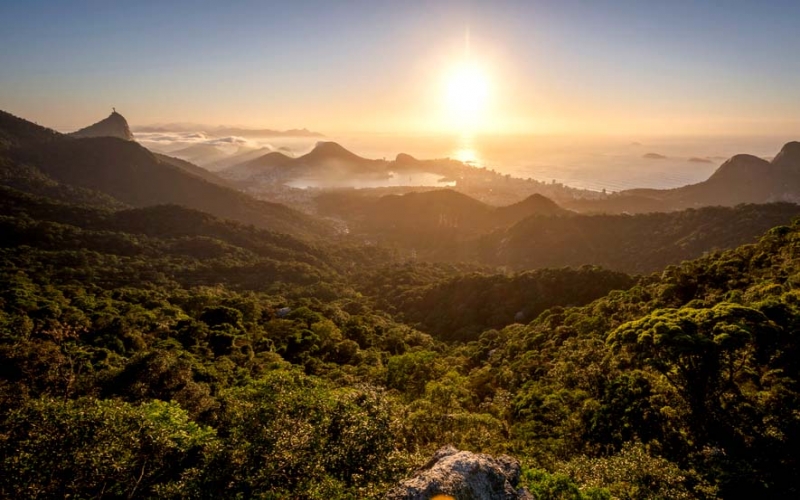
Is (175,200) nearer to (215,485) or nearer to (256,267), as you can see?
(256,267)

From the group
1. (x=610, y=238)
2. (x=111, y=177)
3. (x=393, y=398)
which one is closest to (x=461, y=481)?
(x=393, y=398)

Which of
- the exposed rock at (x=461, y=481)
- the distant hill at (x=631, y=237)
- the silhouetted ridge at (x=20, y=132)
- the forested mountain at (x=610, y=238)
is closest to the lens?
the exposed rock at (x=461, y=481)

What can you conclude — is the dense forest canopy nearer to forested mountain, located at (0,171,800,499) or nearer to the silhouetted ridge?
forested mountain, located at (0,171,800,499)

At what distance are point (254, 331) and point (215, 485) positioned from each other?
38.8 metres

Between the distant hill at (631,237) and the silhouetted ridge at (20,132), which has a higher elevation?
the silhouetted ridge at (20,132)

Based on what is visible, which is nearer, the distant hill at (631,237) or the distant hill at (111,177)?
the distant hill at (631,237)

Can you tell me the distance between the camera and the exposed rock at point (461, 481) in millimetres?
11164

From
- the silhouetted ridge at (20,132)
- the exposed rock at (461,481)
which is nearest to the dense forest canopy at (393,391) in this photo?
the exposed rock at (461,481)

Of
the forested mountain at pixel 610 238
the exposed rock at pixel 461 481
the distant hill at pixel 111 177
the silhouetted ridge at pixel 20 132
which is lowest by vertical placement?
the forested mountain at pixel 610 238

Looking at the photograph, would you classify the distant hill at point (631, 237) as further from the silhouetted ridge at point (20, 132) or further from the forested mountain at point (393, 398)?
the silhouetted ridge at point (20, 132)

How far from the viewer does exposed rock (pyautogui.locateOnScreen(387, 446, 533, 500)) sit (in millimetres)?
11164

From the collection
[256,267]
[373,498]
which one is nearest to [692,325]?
[373,498]

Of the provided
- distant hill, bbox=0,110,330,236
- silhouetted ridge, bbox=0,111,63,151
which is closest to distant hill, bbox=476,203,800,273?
distant hill, bbox=0,110,330,236

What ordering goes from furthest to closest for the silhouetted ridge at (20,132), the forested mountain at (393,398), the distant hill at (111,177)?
1. the silhouetted ridge at (20,132)
2. the distant hill at (111,177)
3. the forested mountain at (393,398)
